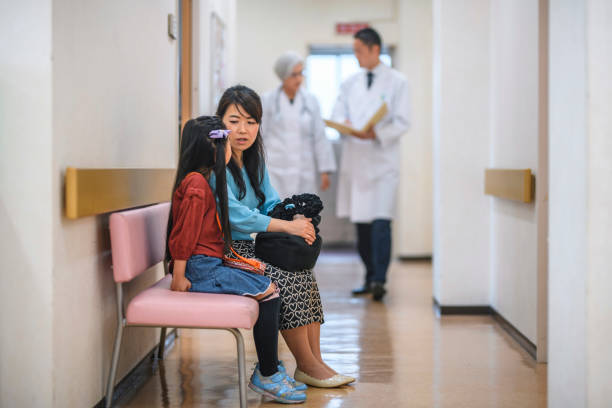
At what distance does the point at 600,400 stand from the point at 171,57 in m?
2.49

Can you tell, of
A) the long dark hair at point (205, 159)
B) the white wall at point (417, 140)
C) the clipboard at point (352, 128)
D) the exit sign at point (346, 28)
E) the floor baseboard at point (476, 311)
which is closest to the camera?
the long dark hair at point (205, 159)

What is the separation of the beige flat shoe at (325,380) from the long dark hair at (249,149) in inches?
27.4

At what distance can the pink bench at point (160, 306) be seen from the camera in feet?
6.99

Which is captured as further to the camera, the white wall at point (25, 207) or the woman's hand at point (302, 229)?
the woman's hand at point (302, 229)

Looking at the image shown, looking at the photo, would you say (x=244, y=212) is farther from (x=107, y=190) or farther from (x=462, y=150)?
(x=462, y=150)

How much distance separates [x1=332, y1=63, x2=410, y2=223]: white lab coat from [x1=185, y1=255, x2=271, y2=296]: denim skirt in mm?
2448

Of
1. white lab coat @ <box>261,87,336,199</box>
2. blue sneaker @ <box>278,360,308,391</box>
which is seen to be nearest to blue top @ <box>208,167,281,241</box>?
blue sneaker @ <box>278,360,308,391</box>

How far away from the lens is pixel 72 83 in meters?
2.04

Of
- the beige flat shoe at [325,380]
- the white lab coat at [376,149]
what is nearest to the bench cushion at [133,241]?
the beige flat shoe at [325,380]

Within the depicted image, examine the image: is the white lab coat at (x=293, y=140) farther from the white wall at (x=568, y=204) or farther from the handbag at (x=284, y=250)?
the white wall at (x=568, y=204)

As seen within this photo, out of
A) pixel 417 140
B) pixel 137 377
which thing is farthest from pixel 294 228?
pixel 417 140

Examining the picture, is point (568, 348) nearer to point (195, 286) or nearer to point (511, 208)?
point (195, 286)

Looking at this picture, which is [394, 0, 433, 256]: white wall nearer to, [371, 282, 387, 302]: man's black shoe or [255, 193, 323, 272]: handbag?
[371, 282, 387, 302]: man's black shoe

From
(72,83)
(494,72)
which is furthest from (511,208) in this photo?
(72,83)
